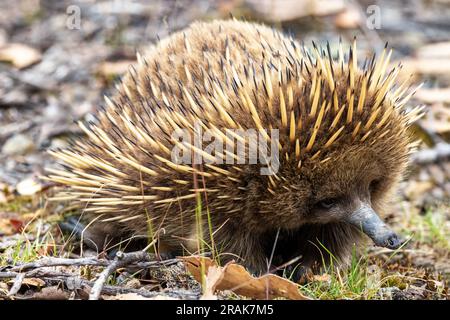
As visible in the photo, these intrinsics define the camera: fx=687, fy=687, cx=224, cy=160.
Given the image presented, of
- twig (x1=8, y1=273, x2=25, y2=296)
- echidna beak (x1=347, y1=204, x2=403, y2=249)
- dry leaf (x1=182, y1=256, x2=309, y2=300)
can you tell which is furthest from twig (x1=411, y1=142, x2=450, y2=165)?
twig (x1=8, y1=273, x2=25, y2=296)

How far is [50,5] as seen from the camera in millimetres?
8953

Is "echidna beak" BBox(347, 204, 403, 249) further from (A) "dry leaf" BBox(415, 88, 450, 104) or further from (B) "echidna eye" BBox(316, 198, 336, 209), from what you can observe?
(A) "dry leaf" BBox(415, 88, 450, 104)

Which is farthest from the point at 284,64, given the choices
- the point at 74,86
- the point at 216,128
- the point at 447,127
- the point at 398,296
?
the point at 74,86

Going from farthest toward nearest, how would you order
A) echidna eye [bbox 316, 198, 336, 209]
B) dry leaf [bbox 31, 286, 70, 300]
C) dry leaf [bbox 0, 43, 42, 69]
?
dry leaf [bbox 0, 43, 42, 69] < echidna eye [bbox 316, 198, 336, 209] < dry leaf [bbox 31, 286, 70, 300]

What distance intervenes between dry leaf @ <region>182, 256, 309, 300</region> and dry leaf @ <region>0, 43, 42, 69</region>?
4.85 meters

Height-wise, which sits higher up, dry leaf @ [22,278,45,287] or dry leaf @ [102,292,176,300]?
dry leaf @ [22,278,45,287]

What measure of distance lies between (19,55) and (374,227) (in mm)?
5102

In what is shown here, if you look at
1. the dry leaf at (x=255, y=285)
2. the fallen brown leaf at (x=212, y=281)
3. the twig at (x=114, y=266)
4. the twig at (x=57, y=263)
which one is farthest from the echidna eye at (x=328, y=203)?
the twig at (x=57, y=263)

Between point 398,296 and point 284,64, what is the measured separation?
140 cm

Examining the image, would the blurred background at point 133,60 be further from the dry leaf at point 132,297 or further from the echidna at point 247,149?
the dry leaf at point 132,297

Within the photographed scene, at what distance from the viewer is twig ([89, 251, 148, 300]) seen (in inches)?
121

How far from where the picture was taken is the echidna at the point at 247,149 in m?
3.53

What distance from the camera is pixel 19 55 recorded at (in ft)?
24.3

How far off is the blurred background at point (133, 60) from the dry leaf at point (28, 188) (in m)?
0.01
